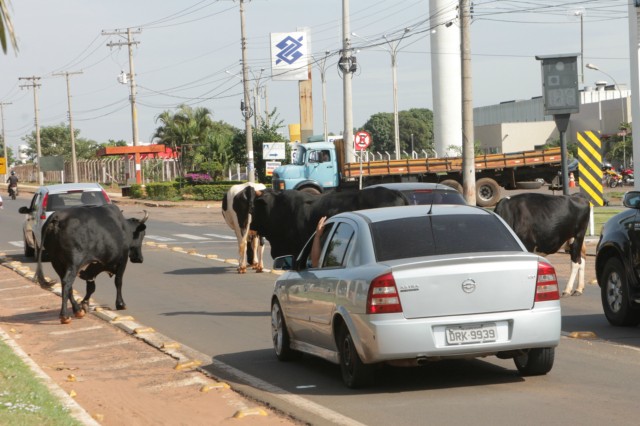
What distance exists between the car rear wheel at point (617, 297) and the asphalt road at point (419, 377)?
161mm

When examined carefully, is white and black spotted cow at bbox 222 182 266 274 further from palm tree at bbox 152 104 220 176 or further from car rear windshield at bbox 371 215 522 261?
palm tree at bbox 152 104 220 176

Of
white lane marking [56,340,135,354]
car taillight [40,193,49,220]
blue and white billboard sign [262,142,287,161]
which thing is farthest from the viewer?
blue and white billboard sign [262,142,287,161]

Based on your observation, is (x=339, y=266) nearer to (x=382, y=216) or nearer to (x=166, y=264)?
(x=382, y=216)

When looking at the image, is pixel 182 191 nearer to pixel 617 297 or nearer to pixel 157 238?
pixel 157 238

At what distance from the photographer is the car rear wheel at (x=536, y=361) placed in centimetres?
1009

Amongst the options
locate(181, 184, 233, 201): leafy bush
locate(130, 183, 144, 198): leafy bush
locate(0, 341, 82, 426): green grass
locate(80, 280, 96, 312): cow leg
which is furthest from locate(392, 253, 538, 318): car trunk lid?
locate(130, 183, 144, 198): leafy bush

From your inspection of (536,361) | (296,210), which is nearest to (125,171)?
(296,210)

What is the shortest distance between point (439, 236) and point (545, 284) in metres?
1.08

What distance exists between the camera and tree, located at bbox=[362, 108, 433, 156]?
174 m

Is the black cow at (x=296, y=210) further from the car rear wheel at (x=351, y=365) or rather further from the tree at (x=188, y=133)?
the tree at (x=188, y=133)

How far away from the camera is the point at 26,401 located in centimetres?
952

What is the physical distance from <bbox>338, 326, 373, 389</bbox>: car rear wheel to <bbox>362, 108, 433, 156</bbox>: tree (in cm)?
16202

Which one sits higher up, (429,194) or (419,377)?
(429,194)

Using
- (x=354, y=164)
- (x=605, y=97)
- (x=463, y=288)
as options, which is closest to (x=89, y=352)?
Result: (x=463, y=288)
